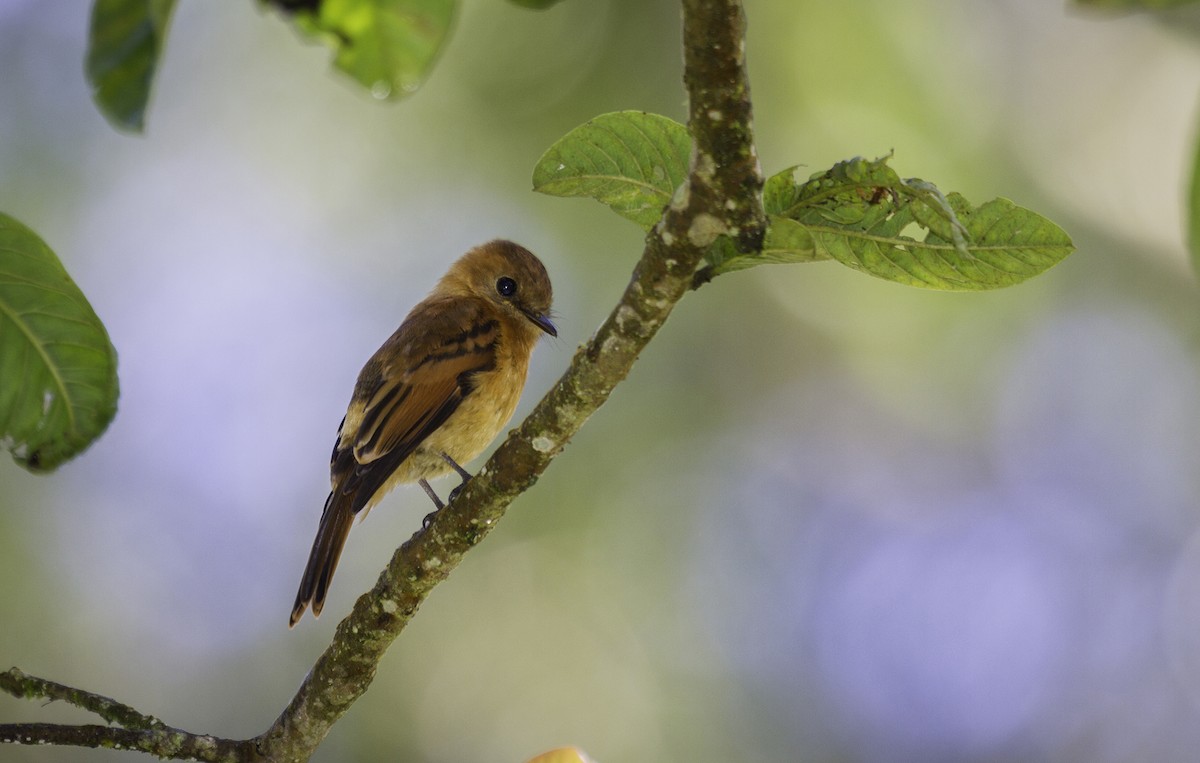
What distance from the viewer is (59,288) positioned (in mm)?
1944

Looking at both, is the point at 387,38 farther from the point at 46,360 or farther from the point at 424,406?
the point at 424,406

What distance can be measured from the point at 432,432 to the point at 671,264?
2.89 m

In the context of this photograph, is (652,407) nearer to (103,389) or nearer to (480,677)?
(480,677)

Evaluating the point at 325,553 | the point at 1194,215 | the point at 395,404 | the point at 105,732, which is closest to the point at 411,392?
the point at 395,404

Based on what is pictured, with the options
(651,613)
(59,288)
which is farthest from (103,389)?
(651,613)

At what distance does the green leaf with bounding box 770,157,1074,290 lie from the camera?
7.29 feet

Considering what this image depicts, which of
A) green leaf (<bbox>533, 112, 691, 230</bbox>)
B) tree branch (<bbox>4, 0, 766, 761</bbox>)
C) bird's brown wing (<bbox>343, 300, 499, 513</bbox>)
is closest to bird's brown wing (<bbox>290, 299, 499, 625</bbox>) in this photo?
bird's brown wing (<bbox>343, 300, 499, 513</bbox>)

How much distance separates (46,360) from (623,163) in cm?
Answer: 116

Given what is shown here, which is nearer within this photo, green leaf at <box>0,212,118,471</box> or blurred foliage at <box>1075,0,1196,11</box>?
blurred foliage at <box>1075,0,1196,11</box>

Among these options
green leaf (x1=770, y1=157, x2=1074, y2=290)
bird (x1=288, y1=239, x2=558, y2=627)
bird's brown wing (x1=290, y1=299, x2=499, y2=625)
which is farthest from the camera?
bird (x1=288, y1=239, x2=558, y2=627)

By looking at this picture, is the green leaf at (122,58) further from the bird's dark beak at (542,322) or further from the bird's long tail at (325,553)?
the bird's dark beak at (542,322)

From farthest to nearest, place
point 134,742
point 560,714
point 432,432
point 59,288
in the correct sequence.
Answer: point 560,714, point 432,432, point 134,742, point 59,288

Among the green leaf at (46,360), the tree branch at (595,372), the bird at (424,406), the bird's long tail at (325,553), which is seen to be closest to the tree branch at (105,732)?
the tree branch at (595,372)

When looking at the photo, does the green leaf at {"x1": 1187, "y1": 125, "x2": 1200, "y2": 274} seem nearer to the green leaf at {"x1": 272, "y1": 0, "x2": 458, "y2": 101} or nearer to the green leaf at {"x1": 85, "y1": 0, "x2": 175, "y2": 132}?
the green leaf at {"x1": 272, "y1": 0, "x2": 458, "y2": 101}
